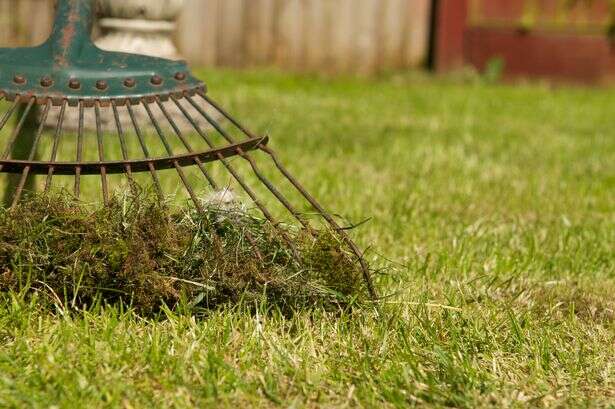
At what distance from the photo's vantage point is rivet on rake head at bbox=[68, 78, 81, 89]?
2.25 m

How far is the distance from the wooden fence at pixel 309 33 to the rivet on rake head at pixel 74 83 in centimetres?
632

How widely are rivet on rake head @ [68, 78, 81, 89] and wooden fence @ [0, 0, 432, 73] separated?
6.32 metres

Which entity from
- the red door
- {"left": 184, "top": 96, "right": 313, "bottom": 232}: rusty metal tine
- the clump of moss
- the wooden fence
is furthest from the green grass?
the red door

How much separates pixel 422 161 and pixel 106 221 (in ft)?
8.53

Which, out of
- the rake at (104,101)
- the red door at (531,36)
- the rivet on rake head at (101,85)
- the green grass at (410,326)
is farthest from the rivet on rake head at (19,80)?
the red door at (531,36)

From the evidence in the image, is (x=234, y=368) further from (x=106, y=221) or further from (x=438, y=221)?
(x=438, y=221)

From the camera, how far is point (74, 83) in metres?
2.25

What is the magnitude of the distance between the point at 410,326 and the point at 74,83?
925mm

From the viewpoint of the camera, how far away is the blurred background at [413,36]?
862cm

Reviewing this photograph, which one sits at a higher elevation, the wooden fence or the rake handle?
the rake handle

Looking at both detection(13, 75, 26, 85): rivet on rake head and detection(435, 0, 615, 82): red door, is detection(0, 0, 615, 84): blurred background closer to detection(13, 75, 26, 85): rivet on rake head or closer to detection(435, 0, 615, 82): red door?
detection(435, 0, 615, 82): red door

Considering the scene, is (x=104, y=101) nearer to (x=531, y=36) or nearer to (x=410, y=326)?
(x=410, y=326)

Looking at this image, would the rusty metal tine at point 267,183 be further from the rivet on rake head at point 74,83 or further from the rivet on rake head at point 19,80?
the rivet on rake head at point 19,80

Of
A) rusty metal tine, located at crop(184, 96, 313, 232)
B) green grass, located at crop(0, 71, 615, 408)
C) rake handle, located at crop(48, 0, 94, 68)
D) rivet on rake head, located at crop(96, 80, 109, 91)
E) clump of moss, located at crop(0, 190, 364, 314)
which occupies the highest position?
rake handle, located at crop(48, 0, 94, 68)
